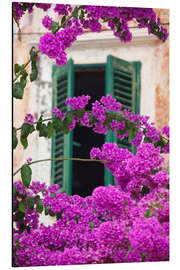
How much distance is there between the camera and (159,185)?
2.33 m

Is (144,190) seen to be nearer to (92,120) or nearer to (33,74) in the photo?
(92,120)

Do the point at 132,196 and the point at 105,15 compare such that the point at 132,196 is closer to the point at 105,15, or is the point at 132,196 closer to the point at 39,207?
the point at 39,207

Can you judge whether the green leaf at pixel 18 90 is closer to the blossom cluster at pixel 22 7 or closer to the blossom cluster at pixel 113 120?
the blossom cluster at pixel 113 120

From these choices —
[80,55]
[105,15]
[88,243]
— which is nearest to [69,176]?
[88,243]

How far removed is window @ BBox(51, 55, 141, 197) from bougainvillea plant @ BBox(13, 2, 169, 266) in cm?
4

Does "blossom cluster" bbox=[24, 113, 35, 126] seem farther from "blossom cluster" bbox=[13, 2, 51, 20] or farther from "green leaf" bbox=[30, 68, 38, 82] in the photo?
"blossom cluster" bbox=[13, 2, 51, 20]

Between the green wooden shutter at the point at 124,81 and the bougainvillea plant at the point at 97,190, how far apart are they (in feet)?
0.18

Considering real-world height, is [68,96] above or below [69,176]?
above

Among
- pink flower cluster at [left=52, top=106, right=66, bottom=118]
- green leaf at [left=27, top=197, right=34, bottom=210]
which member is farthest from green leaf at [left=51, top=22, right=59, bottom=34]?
green leaf at [left=27, top=197, right=34, bottom=210]

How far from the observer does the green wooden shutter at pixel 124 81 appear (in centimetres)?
258

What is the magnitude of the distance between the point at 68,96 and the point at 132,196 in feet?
1.82

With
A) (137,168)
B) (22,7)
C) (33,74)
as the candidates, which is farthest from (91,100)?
(22,7)

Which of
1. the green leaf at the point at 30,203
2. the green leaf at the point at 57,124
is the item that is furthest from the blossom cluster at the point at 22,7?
the green leaf at the point at 30,203

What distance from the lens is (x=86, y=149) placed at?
2463 mm
